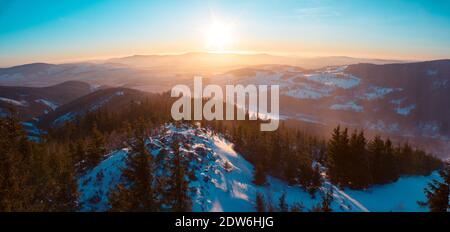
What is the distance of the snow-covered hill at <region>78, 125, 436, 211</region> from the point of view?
33.0 m

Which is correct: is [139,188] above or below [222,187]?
above

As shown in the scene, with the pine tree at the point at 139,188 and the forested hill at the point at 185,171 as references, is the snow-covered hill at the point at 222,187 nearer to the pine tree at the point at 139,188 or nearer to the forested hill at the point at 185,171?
the forested hill at the point at 185,171

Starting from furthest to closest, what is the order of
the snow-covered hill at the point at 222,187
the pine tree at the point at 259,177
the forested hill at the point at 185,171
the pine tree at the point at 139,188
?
the pine tree at the point at 259,177, the snow-covered hill at the point at 222,187, the forested hill at the point at 185,171, the pine tree at the point at 139,188

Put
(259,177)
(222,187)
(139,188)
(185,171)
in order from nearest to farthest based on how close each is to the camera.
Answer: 1. (139,188)
2. (222,187)
3. (185,171)
4. (259,177)

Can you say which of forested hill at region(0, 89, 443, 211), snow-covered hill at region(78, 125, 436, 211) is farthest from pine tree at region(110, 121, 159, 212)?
snow-covered hill at region(78, 125, 436, 211)

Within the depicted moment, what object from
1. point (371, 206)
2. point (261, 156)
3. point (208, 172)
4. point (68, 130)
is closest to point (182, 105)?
point (68, 130)

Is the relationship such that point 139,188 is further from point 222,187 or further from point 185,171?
point 222,187

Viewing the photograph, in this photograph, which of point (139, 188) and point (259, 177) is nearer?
point (139, 188)

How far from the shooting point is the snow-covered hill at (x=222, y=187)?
33031 mm

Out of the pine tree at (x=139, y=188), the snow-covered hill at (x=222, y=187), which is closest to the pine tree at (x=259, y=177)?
the snow-covered hill at (x=222, y=187)

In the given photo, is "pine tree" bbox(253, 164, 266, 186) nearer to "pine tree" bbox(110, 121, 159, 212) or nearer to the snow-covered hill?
the snow-covered hill

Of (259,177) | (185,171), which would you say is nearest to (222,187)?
(185,171)

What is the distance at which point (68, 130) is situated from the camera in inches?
3322

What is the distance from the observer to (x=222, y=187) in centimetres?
3600
